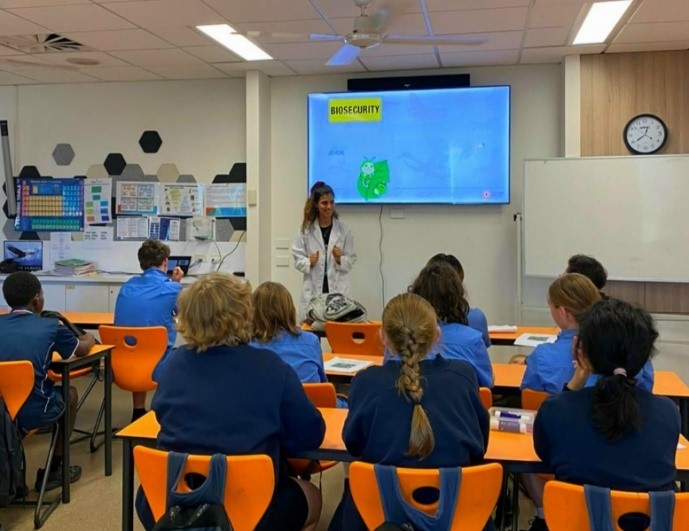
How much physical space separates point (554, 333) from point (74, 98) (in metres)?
4.95

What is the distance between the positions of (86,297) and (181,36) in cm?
273

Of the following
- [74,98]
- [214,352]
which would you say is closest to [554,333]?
[214,352]

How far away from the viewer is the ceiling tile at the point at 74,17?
3.84m

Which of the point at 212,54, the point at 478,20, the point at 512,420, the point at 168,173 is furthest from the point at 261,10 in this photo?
the point at 512,420

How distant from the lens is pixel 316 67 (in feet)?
17.4

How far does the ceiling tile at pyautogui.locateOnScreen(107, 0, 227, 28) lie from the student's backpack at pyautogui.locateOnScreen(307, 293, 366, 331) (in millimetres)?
1951

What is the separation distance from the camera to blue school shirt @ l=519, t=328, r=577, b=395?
2307mm

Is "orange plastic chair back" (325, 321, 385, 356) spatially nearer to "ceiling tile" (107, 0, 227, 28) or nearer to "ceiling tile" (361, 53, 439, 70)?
"ceiling tile" (107, 0, 227, 28)

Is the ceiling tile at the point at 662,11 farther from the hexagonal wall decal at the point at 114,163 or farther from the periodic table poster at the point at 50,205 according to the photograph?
the periodic table poster at the point at 50,205

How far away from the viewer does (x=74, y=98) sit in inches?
239

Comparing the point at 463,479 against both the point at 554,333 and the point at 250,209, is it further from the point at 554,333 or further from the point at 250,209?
the point at 250,209

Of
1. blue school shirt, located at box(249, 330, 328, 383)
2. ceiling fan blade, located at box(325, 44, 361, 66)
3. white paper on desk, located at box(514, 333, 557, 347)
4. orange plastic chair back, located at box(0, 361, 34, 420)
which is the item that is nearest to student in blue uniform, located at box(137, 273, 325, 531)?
blue school shirt, located at box(249, 330, 328, 383)

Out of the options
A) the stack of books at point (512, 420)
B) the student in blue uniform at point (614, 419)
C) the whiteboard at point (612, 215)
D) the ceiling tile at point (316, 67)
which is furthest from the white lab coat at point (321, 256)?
the student in blue uniform at point (614, 419)

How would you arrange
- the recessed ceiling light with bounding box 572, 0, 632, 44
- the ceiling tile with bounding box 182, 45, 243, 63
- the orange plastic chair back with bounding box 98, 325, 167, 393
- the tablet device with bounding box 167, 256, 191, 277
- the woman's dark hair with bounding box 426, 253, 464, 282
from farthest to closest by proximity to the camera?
the tablet device with bounding box 167, 256, 191, 277, the ceiling tile with bounding box 182, 45, 243, 63, the recessed ceiling light with bounding box 572, 0, 632, 44, the orange plastic chair back with bounding box 98, 325, 167, 393, the woman's dark hair with bounding box 426, 253, 464, 282
